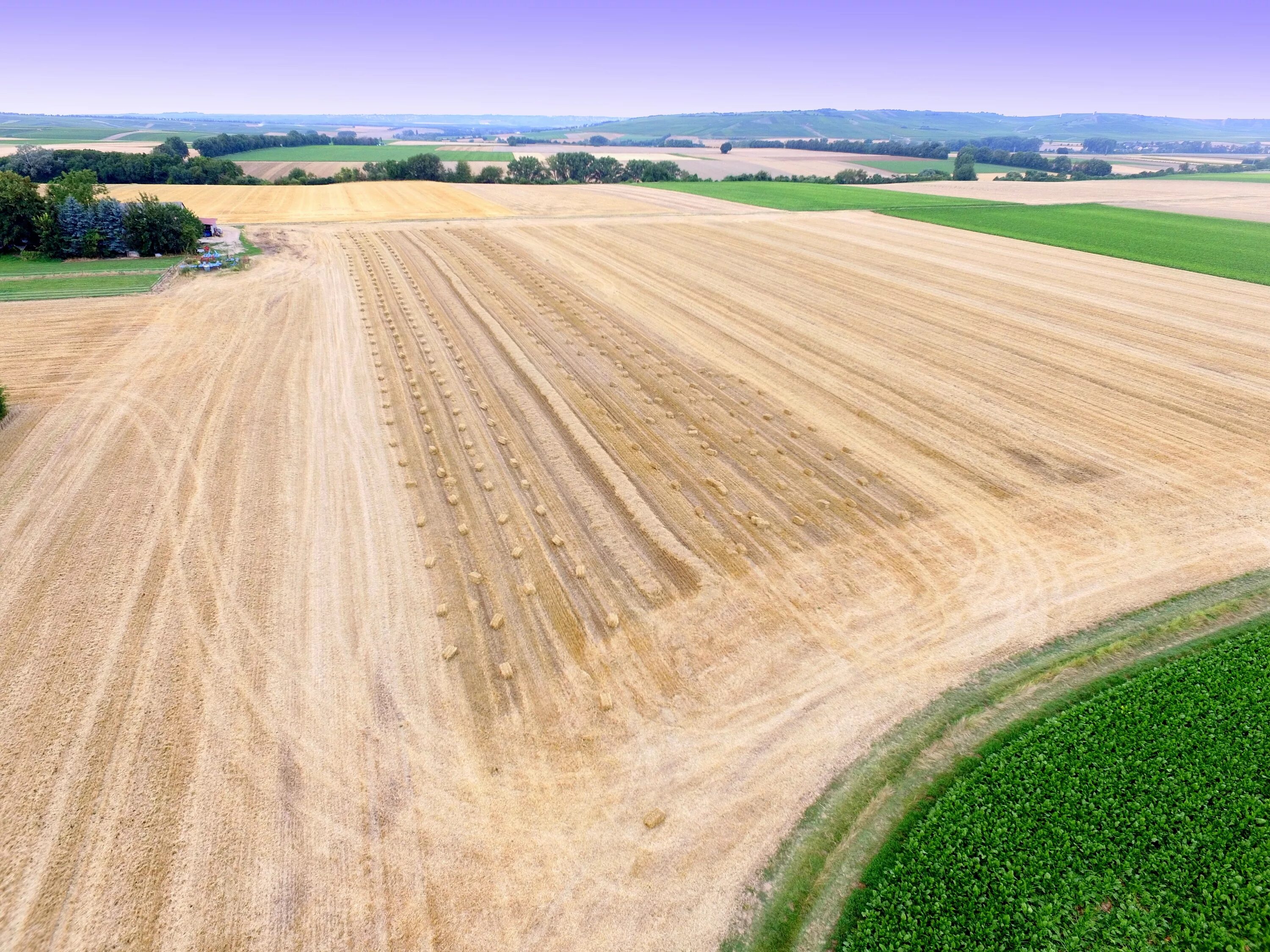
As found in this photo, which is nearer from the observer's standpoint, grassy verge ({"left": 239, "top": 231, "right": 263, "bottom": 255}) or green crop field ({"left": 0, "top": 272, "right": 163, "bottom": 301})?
green crop field ({"left": 0, "top": 272, "right": 163, "bottom": 301})

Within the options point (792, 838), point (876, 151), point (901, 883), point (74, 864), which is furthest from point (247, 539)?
point (876, 151)

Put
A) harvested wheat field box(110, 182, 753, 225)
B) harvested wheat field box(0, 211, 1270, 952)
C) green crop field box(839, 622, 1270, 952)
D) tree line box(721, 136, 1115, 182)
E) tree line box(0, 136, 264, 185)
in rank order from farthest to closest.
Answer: tree line box(721, 136, 1115, 182)
tree line box(0, 136, 264, 185)
harvested wheat field box(110, 182, 753, 225)
harvested wheat field box(0, 211, 1270, 952)
green crop field box(839, 622, 1270, 952)

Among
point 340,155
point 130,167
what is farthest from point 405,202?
point 340,155

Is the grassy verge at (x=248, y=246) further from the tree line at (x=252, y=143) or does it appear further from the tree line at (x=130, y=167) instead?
the tree line at (x=252, y=143)

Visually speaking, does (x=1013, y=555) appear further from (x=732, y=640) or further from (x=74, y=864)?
(x=74, y=864)

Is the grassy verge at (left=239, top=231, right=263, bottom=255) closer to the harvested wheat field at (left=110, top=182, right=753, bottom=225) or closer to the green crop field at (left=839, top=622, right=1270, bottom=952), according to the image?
the harvested wheat field at (left=110, top=182, right=753, bottom=225)

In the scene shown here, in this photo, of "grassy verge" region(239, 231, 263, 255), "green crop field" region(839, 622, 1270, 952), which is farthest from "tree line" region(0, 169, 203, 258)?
"green crop field" region(839, 622, 1270, 952)
